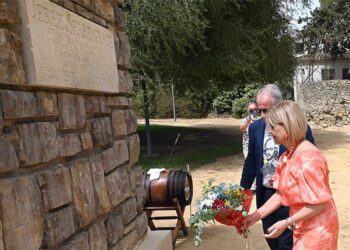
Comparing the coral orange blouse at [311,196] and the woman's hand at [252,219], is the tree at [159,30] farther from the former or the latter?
the coral orange blouse at [311,196]

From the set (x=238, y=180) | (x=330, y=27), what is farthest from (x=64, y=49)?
(x=330, y=27)

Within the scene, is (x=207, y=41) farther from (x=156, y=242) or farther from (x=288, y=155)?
(x=288, y=155)

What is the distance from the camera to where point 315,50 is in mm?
32406

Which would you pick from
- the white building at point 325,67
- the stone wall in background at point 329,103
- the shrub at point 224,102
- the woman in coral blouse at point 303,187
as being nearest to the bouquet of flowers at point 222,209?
the woman in coral blouse at point 303,187

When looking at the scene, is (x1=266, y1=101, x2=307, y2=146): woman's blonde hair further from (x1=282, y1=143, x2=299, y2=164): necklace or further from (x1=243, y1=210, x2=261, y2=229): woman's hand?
(x1=243, y1=210, x2=261, y2=229): woman's hand

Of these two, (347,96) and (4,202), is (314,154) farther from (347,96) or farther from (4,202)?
(347,96)

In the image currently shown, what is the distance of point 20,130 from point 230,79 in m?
13.6

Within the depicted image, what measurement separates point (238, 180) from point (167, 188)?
4.33 m

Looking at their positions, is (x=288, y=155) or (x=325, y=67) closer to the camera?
(x=288, y=155)

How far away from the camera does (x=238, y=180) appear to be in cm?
1009

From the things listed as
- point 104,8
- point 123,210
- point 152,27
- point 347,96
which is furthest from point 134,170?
point 347,96

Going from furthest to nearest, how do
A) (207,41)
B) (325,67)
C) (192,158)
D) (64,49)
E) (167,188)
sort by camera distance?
(325,67), (192,158), (207,41), (167,188), (64,49)

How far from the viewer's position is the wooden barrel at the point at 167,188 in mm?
5996

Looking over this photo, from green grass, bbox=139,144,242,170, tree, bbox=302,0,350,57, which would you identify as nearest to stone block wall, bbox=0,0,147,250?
green grass, bbox=139,144,242,170
